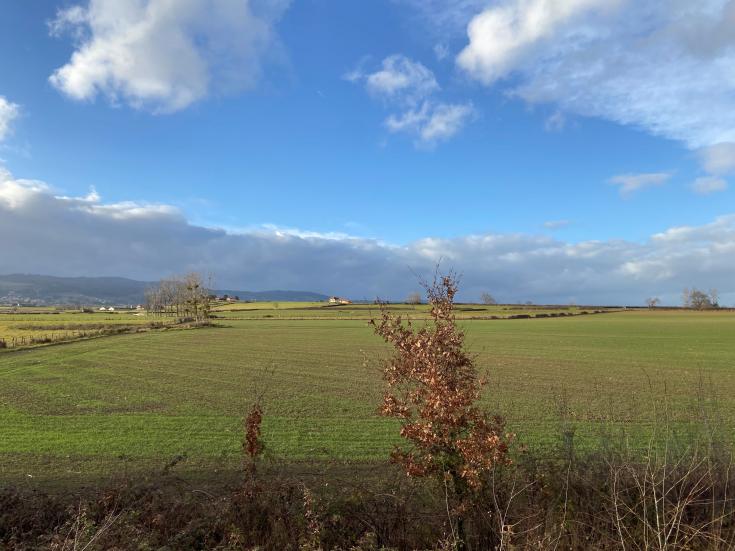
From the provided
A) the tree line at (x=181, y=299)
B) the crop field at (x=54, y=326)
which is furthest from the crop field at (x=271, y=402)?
the tree line at (x=181, y=299)

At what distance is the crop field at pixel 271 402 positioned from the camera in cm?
1343

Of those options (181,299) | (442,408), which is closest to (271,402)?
(442,408)

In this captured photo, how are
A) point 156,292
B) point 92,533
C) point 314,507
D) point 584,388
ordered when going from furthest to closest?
point 156,292 < point 584,388 < point 314,507 < point 92,533

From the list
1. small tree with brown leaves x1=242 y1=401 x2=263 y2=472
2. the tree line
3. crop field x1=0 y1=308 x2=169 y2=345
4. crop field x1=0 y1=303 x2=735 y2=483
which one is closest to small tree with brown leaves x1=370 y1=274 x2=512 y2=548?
crop field x1=0 y1=303 x2=735 y2=483

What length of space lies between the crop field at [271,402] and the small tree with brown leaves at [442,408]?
573 millimetres

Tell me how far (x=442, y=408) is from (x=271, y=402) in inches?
673

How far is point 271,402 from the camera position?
72.2ft

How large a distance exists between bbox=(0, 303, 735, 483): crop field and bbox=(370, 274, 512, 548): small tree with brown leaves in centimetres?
57

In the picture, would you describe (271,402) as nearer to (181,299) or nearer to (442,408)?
(442,408)

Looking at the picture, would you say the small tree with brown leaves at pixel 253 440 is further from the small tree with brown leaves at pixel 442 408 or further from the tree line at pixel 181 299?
the tree line at pixel 181 299

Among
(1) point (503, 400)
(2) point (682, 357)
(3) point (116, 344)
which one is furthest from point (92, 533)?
(3) point (116, 344)

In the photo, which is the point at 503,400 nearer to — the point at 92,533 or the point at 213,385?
the point at 213,385

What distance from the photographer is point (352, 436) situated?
15.8 m

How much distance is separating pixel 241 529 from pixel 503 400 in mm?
17587
